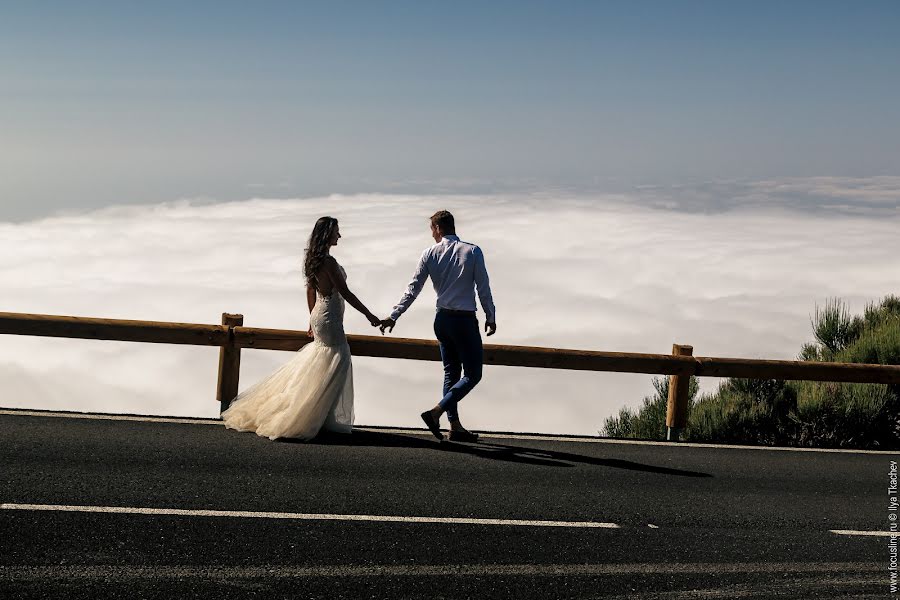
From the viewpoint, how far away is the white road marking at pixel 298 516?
7.24 m

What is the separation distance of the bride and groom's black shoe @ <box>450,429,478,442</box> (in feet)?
3.62

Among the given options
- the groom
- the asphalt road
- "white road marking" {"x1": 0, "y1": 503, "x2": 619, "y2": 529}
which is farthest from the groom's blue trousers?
"white road marking" {"x1": 0, "y1": 503, "x2": 619, "y2": 529}

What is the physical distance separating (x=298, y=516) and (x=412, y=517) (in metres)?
0.82

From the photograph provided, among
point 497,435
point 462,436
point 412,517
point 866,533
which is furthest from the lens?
point 497,435

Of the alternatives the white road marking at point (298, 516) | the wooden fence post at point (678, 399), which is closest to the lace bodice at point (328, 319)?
the white road marking at point (298, 516)

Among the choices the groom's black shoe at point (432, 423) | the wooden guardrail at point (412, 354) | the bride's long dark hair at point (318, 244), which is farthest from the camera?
the wooden guardrail at point (412, 354)

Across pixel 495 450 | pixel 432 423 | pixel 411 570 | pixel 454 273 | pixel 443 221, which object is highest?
pixel 443 221

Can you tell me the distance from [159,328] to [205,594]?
493cm

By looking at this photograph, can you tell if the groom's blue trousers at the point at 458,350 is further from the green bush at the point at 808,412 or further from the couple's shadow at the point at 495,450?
the green bush at the point at 808,412

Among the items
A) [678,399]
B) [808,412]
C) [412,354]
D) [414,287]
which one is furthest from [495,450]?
[808,412]

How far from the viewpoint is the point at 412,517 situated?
7543 mm

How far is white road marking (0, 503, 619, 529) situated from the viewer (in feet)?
23.8

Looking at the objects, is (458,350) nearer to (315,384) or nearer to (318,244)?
(315,384)

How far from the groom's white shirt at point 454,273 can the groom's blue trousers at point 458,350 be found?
0.14 metres
